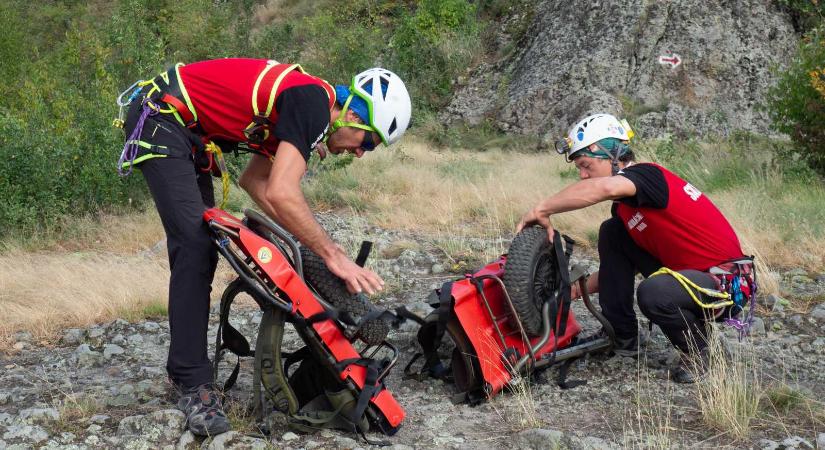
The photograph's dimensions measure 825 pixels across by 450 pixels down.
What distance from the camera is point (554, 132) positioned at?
16.6 metres

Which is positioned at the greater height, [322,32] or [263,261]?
[322,32]

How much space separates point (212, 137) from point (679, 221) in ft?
8.72

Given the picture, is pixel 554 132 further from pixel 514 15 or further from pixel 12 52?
pixel 12 52

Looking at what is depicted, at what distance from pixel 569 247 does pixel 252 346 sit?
227cm

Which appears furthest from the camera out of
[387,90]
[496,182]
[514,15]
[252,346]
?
[514,15]

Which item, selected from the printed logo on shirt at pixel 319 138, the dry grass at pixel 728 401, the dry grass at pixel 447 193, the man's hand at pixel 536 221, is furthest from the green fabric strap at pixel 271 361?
the dry grass at pixel 447 193

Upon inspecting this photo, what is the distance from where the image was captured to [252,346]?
19.4ft

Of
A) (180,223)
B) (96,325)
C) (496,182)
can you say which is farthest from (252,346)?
(496,182)

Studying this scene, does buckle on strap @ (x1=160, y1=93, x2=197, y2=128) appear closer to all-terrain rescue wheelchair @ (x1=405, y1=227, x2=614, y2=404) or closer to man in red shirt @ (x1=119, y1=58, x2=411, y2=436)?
man in red shirt @ (x1=119, y1=58, x2=411, y2=436)

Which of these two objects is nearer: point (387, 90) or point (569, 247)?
point (387, 90)

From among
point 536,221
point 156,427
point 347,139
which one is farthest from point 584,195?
point 156,427

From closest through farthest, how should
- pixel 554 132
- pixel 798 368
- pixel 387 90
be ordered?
1. pixel 387 90
2. pixel 798 368
3. pixel 554 132

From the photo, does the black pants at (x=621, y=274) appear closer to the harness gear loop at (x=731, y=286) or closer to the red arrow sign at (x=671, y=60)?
the harness gear loop at (x=731, y=286)

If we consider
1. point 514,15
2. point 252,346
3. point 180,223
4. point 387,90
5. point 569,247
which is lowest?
point 252,346
